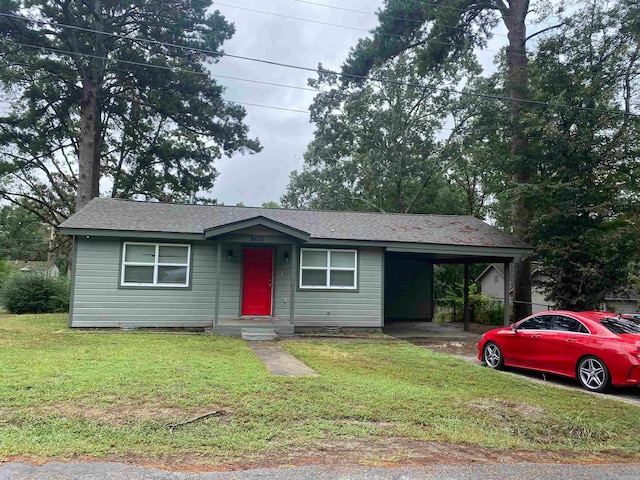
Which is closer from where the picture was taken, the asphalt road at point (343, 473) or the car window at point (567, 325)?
the asphalt road at point (343, 473)

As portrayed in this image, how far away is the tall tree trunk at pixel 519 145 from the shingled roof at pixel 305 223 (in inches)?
39.9

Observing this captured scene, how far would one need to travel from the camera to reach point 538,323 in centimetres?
831

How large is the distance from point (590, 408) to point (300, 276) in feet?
27.3

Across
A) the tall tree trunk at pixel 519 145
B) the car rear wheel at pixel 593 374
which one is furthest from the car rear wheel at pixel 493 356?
the tall tree trunk at pixel 519 145

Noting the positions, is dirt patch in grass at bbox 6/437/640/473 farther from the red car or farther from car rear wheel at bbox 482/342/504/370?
car rear wheel at bbox 482/342/504/370

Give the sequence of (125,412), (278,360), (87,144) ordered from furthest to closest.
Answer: (87,144) < (278,360) < (125,412)

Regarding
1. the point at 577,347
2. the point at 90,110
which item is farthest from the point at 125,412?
the point at 90,110

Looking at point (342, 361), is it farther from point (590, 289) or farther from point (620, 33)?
point (620, 33)

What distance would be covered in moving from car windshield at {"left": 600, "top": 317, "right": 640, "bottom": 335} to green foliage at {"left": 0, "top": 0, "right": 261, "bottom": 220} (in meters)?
17.9

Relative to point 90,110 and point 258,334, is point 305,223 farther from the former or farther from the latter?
point 90,110

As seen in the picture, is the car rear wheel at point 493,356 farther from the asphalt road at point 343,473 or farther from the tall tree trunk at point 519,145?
the tall tree trunk at point 519,145

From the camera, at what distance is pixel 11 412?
15.9 feet

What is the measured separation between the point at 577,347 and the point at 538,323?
1011mm

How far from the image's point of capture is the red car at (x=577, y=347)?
6723 millimetres
